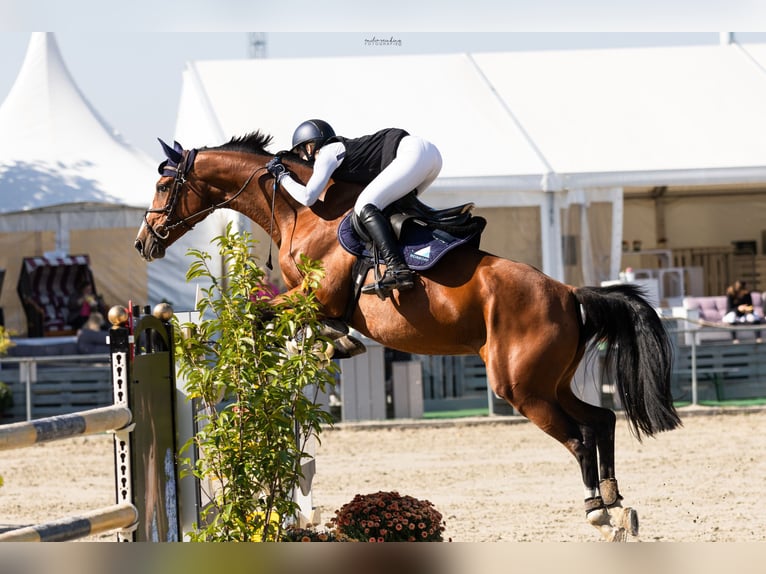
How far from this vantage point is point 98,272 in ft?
49.2

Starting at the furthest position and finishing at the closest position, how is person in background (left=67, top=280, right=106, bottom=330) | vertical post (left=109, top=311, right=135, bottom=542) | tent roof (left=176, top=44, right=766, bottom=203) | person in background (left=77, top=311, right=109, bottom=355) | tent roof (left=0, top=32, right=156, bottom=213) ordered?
person in background (left=67, top=280, right=106, bottom=330), tent roof (left=0, top=32, right=156, bottom=213), tent roof (left=176, top=44, right=766, bottom=203), person in background (left=77, top=311, right=109, bottom=355), vertical post (left=109, top=311, right=135, bottom=542)

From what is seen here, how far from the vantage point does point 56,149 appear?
1419cm

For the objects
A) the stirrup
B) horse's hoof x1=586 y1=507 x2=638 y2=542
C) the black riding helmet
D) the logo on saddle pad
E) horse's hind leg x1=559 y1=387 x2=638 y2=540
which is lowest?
horse's hoof x1=586 y1=507 x2=638 y2=542

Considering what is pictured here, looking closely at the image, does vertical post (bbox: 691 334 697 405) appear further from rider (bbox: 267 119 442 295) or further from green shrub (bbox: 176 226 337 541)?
green shrub (bbox: 176 226 337 541)

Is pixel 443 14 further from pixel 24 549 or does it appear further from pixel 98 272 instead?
pixel 98 272

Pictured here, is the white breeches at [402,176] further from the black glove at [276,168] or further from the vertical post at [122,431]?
the vertical post at [122,431]

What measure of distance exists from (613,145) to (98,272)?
7299 millimetres

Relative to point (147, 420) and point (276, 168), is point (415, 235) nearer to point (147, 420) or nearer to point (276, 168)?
point (276, 168)

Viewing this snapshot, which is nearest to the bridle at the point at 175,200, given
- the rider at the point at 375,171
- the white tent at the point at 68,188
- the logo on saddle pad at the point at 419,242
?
the rider at the point at 375,171

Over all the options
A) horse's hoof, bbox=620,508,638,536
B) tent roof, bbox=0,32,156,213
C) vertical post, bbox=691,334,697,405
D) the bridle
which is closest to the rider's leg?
the bridle

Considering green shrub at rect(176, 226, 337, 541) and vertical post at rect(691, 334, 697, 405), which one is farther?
vertical post at rect(691, 334, 697, 405)

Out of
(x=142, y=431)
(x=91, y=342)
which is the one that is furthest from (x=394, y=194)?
(x=91, y=342)

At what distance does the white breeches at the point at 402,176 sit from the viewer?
14.8ft

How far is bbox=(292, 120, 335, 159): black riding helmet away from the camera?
476 cm
